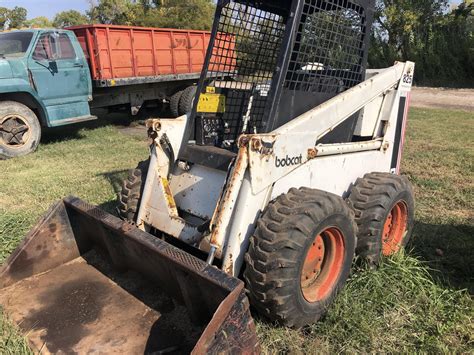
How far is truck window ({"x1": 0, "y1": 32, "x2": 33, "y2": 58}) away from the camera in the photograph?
25.1 feet

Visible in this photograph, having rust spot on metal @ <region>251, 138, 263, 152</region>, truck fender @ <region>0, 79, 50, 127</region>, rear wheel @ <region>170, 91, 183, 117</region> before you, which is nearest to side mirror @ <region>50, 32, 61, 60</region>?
truck fender @ <region>0, 79, 50, 127</region>

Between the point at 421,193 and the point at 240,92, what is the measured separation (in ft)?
9.17

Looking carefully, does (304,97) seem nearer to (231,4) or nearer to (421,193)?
(231,4)

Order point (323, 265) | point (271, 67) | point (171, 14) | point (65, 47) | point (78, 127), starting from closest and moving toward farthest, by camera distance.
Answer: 1. point (323, 265)
2. point (271, 67)
3. point (65, 47)
4. point (78, 127)
5. point (171, 14)

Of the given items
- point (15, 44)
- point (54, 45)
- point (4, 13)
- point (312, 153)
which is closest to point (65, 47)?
point (54, 45)

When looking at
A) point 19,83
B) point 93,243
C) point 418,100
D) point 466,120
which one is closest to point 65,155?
point 19,83

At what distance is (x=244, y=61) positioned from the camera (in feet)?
11.8

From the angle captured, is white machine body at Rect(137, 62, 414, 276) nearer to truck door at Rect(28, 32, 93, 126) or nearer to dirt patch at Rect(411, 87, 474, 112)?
truck door at Rect(28, 32, 93, 126)

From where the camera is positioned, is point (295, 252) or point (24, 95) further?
point (24, 95)

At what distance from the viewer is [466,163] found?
6277mm

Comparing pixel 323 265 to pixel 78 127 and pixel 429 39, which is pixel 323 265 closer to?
pixel 78 127

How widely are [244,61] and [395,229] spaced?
72.0 inches

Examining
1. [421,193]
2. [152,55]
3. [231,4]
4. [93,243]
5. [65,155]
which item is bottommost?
[65,155]

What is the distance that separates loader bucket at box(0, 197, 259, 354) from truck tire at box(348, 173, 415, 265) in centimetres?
127
